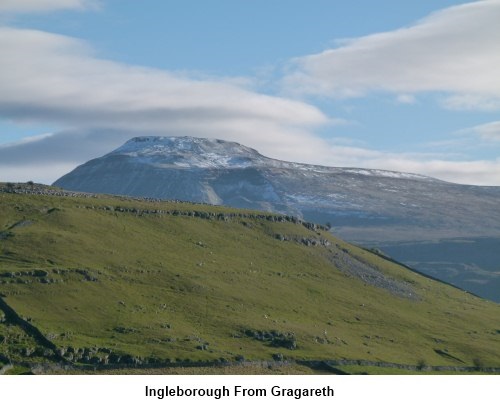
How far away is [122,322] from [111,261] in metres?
27.3

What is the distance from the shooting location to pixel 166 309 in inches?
6240

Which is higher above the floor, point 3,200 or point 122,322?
point 3,200

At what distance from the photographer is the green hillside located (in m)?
138

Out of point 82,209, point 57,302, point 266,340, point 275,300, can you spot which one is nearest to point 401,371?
point 266,340

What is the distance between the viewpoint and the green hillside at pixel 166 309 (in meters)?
138

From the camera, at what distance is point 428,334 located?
183500 mm

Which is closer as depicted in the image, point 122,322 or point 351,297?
point 122,322

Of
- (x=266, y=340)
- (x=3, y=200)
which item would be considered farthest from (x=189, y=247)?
(x=266, y=340)

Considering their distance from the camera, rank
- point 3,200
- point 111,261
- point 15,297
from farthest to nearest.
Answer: point 3,200, point 111,261, point 15,297

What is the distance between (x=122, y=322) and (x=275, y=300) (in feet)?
124

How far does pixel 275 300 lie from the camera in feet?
588

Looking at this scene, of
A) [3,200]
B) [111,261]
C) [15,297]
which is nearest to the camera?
[15,297]

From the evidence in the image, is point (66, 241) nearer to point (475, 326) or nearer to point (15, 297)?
point (15, 297)

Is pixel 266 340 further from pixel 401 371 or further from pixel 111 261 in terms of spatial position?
pixel 111 261
